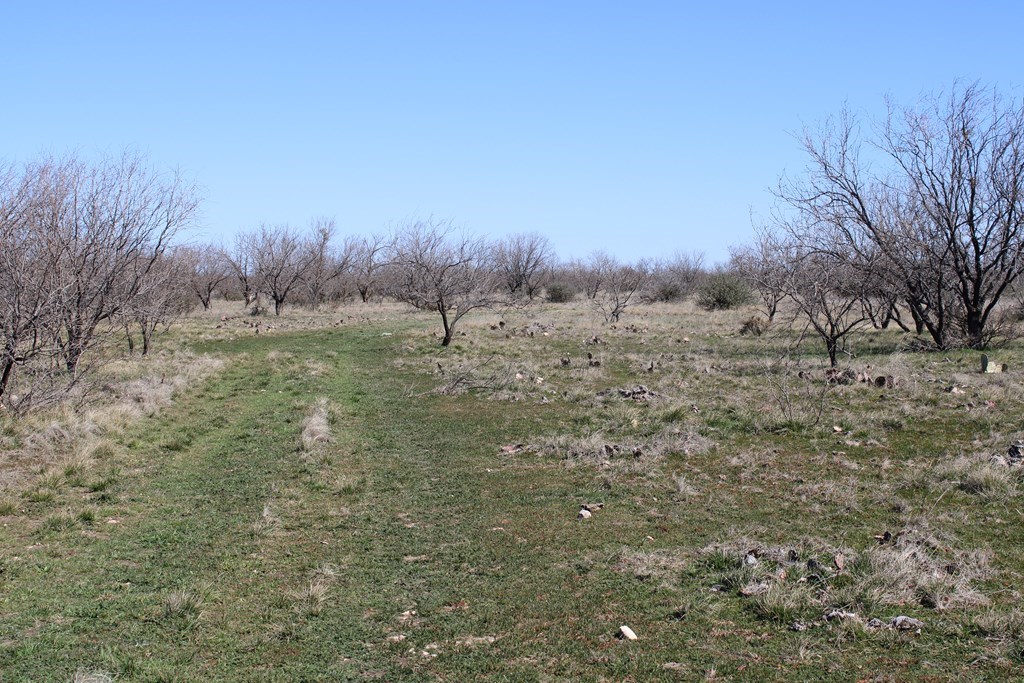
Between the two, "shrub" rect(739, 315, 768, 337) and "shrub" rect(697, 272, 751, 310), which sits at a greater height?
"shrub" rect(697, 272, 751, 310)

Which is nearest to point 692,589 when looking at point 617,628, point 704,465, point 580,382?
point 617,628

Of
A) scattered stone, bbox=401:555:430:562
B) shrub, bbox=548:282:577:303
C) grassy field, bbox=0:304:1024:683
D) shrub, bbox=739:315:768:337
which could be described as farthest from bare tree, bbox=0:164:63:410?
shrub, bbox=548:282:577:303

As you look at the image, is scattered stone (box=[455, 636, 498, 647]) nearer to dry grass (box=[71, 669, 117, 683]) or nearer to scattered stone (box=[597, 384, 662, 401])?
dry grass (box=[71, 669, 117, 683])

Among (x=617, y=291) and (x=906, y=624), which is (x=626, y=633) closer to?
(x=906, y=624)

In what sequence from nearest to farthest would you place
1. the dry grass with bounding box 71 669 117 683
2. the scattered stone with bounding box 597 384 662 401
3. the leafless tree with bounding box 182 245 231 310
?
the dry grass with bounding box 71 669 117 683 → the scattered stone with bounding box 597 384 662 401 → the leafless tree with bounding box 182 245 231 310

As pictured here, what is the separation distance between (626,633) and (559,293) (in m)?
50.2

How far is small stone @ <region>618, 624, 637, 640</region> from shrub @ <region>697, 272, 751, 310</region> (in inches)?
1576

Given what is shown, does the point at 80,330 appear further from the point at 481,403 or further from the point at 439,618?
the point at 439,618

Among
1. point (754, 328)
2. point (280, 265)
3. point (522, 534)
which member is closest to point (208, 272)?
point (280, 265)

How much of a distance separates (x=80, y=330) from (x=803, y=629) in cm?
1417

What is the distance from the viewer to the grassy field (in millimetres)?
4789

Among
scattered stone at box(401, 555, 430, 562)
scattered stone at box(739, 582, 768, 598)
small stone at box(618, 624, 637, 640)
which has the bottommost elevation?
scattered stone at box(401, 555, 430, 562)

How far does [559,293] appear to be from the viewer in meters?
54.8

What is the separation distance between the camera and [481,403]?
1459cm
